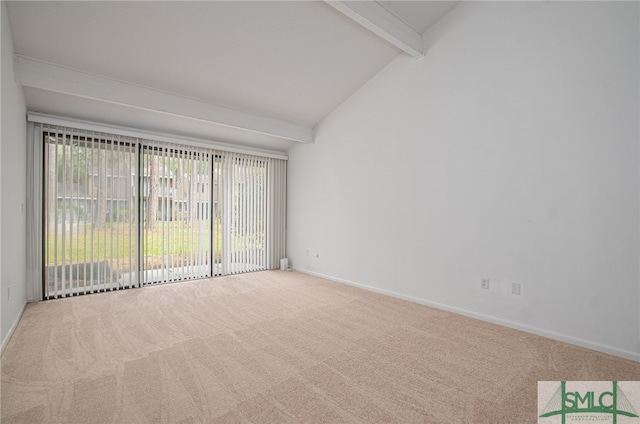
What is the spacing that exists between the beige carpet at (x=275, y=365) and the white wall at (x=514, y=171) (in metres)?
0.47

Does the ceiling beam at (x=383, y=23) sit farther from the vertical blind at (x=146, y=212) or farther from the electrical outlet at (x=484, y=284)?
the vertical blind at (x=146, y=212)

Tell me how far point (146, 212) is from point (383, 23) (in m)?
4.50

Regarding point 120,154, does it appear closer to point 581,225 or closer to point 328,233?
point 328,233

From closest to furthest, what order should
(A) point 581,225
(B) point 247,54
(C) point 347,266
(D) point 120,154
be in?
(A) point 581,225
(B) point 247,54
(D) point 120,154
(C) point 347,266

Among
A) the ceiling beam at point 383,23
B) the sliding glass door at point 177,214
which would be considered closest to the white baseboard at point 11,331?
the sliding glass door at point 177,214

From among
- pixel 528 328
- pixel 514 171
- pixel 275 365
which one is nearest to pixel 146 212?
pixel 275 365

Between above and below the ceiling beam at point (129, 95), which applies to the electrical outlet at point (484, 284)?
below

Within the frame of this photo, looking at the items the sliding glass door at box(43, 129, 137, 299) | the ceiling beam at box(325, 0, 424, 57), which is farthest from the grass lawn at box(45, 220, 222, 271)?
the ceiling beam at box(325, 0, 424, 57)

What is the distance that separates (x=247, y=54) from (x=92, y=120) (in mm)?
2592

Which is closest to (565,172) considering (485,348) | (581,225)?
(581,225)

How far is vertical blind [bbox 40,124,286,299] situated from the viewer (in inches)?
170

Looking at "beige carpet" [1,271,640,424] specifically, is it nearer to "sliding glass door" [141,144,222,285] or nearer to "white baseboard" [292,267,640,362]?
"white baseboard" [292,267,640,362]

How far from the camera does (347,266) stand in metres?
5.34

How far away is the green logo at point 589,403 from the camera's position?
1.96 meters
